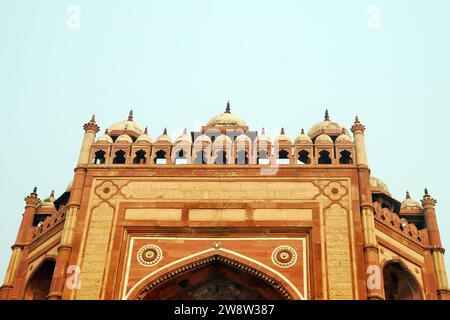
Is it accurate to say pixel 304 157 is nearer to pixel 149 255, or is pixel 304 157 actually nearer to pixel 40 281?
pixel 149 255

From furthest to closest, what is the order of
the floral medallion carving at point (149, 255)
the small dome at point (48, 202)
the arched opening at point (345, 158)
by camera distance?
the small dome at point (48, 202) → the arched opening at point (345, 158) → the floral medallion carving at point (149, 255)

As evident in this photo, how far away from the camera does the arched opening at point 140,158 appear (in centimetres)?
1866

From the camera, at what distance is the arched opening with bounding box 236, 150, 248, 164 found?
60.1ft

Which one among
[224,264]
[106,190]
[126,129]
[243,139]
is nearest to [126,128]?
[126,129]

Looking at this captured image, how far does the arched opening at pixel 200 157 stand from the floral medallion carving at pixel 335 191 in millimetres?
3464

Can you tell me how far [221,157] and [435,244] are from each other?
6448 millimetres

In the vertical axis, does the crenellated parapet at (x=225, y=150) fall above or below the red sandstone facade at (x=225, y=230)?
above

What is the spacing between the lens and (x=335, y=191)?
17328 mm

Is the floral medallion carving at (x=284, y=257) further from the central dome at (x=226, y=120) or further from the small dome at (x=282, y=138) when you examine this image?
the central dome at (x=226, y=120)

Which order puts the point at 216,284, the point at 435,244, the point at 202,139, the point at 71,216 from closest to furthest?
the point at 216,284 < the point at 71,216 < the point at 435,244 < the point at 202,139

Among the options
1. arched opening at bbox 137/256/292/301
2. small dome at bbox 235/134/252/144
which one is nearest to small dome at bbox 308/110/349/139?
small dome at bbox 235/134/252/144

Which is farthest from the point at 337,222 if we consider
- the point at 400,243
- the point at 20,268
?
the point at 20,268

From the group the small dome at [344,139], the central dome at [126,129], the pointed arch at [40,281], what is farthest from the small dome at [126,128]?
the small dome at [344,139]

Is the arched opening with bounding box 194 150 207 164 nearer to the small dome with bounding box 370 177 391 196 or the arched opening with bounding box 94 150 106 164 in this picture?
the arched opening with bounding box 94 150 106 164
